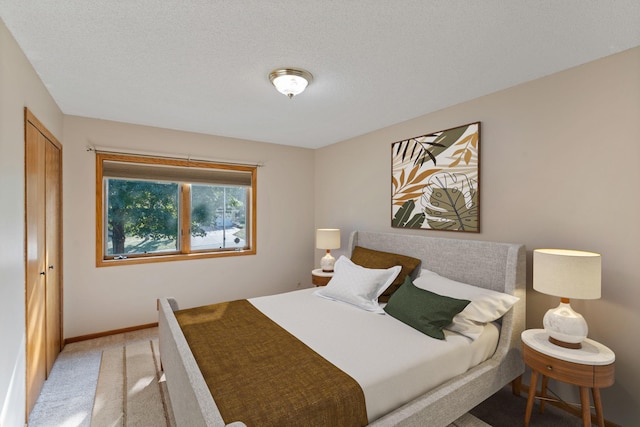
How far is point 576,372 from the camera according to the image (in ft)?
5.70

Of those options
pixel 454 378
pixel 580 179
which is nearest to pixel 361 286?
pixel 454 378

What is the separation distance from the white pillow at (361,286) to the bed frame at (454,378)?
410 mm

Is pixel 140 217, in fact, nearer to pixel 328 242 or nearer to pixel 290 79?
pixel 328 242

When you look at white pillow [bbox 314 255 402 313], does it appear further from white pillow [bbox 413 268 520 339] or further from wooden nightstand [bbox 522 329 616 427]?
wooden nightstand [bbox 522 329 616 427]

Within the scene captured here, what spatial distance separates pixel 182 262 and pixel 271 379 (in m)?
2.76

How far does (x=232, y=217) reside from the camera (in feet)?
14.3

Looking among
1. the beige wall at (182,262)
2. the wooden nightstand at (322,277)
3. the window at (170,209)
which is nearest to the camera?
the beige wall at (182,262)

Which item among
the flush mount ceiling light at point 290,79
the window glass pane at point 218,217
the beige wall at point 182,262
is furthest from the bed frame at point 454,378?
the flush mount ceiling light at point 290,79

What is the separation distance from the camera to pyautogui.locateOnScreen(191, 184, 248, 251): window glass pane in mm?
4051

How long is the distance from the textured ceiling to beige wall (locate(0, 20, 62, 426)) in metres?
0.20

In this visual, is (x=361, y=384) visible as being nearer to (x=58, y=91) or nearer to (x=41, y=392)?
(x=41, y=392)

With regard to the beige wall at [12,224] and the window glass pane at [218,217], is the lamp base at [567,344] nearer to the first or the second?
the beige wall at [12,224]

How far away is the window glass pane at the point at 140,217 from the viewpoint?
3.58m

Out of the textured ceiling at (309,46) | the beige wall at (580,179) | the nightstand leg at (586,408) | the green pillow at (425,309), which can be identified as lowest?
the nightstand leg at (586,408)
